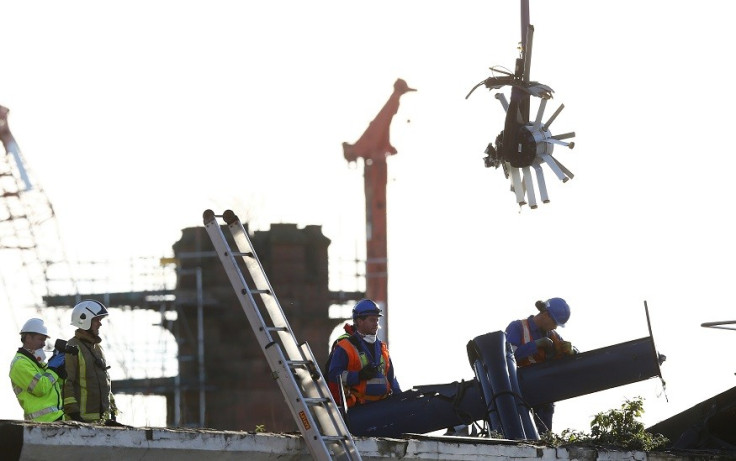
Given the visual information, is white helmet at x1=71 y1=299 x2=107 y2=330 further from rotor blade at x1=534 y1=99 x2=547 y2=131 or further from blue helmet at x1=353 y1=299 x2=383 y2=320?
rotor blade at x1=534 y1=99 x2=547 y2=131

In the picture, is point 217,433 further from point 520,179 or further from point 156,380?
point 156,380

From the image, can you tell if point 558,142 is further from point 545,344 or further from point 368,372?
point 368,372

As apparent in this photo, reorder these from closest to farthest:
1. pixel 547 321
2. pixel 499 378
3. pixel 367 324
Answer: pixel 367 324 < pixel 499 378 < pixel 547 321

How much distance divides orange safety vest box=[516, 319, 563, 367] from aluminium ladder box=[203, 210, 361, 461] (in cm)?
476

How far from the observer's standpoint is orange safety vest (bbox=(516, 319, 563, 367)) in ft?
62.3

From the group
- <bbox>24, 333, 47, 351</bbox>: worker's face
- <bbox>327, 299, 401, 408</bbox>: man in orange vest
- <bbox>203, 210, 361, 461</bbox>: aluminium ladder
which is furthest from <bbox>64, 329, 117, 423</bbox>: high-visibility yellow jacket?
<bbox>327, 299, 401, 408</bbox>: man in orange vest

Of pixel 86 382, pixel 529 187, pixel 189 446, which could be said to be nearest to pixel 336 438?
pixel 189 446

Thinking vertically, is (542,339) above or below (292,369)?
above

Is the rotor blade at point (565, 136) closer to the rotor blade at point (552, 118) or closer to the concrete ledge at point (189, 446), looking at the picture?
the rotor blade at point (552, 118)

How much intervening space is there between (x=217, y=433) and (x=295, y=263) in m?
59.2

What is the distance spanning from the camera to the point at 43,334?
16047 millimetres

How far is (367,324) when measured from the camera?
1719 cm

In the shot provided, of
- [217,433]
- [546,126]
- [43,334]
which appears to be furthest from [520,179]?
[217,433]

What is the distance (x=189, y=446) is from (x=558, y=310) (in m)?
6.45
